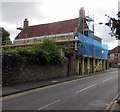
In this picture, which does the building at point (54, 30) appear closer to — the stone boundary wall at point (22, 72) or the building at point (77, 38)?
the building at point (77, 38)

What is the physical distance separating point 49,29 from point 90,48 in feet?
46.3

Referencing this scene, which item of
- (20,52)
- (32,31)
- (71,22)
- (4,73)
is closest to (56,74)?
(20,52)

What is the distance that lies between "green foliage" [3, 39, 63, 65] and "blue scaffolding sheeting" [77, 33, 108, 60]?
9.05 metres

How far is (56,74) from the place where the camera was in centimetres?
2523

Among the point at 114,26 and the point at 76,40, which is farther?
the point at 76,40

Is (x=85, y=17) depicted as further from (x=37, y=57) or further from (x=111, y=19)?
(x=111, y=19)

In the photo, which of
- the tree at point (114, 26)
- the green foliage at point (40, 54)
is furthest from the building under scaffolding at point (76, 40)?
the tree at point (114, 26)

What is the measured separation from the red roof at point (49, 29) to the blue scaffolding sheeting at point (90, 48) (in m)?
6.23

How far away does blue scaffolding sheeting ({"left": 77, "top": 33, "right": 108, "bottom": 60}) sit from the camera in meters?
33.7

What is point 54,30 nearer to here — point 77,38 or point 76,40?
point 77,38

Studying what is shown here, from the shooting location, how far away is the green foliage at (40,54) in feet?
58.5

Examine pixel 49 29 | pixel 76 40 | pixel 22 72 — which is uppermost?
pixel 49 29

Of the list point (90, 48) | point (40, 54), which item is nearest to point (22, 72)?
point (40, 54)

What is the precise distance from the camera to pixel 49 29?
47.4 metres
